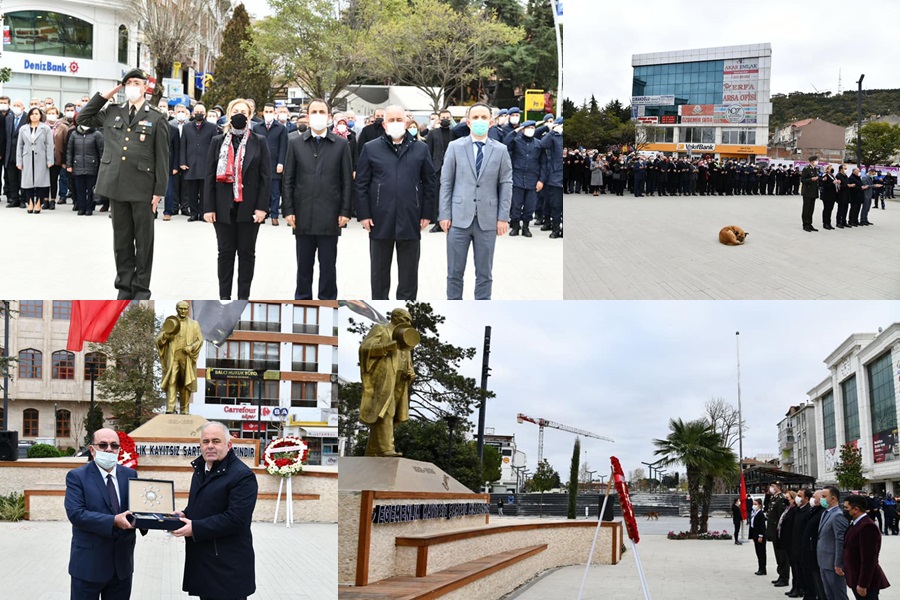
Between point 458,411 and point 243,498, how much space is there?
4619 mm

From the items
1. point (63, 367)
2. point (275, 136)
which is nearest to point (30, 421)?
point (63, 367)

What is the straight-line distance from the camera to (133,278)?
8.32 metres

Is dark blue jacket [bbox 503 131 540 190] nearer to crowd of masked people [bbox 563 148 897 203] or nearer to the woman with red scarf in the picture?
crowd of masked people [bbox 563 148 897 203]

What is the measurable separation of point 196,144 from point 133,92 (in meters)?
6.18

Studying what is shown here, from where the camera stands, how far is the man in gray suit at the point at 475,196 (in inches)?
300

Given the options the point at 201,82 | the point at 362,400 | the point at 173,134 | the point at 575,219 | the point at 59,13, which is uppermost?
the point at 59,13

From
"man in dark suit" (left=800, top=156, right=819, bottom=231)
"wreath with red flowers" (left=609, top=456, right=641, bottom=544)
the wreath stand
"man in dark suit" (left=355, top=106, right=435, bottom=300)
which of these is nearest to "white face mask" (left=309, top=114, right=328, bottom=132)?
"man in dark suit" (left=355, top=106, right=435, bottom=300)

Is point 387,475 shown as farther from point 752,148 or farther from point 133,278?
point 752,148

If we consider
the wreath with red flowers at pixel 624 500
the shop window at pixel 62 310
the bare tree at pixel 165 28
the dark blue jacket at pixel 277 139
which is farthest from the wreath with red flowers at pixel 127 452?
the bare tree at pixel 165 28

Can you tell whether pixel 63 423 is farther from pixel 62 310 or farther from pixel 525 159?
pixel 525 159

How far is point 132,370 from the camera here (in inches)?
360

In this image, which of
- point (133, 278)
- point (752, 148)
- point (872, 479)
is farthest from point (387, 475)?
point (872, 479)

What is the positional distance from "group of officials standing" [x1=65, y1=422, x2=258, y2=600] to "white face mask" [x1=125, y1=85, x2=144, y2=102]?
12.9 ft

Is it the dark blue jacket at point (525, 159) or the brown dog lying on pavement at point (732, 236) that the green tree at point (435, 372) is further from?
the brown dog lying on pavement at point (732, 236)
